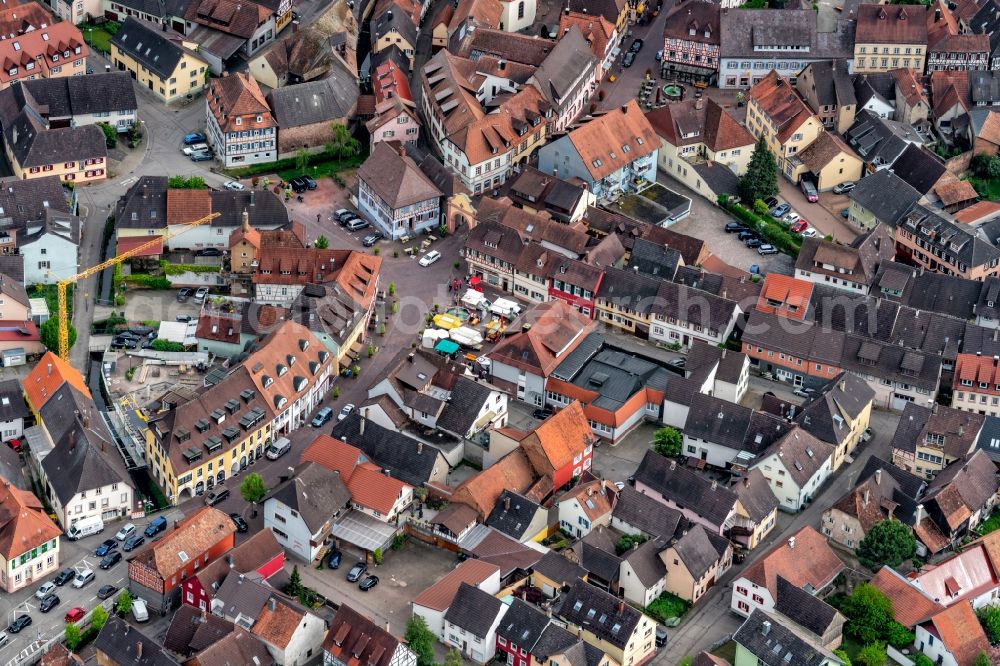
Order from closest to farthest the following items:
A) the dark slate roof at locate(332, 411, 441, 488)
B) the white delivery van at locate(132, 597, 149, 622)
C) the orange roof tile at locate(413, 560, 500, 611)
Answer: the orange roof tile at locate(413, 560, 500, 611)
the white delivery van at locate(132, 597, 149, 622)
the dark slate roof at locate(332, 411, 441, 488)

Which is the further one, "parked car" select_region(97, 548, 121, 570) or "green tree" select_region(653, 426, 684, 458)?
"green tree" select_region(653, 426, 684, 458)

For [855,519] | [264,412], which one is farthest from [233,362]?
[855,519]

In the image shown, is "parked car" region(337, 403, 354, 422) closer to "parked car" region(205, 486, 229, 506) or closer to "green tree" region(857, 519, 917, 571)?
"parked car" region(205, 486, 229, 506)

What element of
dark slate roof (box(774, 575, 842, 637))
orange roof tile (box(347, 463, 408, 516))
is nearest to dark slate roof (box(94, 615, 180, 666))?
orange roof tile (box(347, 463, 408, 516))

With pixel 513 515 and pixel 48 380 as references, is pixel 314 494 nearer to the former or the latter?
pixel 513 515

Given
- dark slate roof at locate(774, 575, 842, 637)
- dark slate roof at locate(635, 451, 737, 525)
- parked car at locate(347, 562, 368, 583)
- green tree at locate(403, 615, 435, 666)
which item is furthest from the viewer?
dark slate roof at locate(635, 451, 737, 525)
